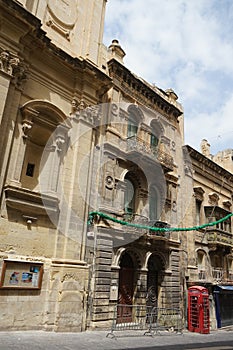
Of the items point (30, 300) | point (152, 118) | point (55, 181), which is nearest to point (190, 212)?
point (152, 118)

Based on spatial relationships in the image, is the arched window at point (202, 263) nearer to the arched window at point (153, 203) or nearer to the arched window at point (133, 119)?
the arched window at point (153, 203)

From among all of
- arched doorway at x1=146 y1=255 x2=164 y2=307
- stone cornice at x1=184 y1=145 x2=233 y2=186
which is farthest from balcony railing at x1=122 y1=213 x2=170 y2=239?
stone cornice at x1=184 y1=145 x2=233 y2=186

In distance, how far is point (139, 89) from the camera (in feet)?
54.0

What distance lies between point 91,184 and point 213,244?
10.5 metres

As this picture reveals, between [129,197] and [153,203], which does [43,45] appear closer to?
[129,197]

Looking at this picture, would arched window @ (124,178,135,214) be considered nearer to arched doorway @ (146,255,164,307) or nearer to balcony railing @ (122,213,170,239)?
balcony railing @ (122,213,170,239)

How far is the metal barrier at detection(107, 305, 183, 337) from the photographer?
1186cm

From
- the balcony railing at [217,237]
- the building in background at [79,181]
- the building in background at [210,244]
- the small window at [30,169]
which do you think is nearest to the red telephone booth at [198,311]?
the building in background at [79,181]

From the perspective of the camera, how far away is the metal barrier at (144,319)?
11.9m

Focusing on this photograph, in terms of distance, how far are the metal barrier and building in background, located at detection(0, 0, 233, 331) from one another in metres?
0.30

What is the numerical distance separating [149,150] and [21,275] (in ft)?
29.7

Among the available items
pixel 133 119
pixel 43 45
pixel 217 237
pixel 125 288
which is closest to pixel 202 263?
pixel 217 237

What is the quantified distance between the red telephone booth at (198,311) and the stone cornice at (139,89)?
10.6 metres

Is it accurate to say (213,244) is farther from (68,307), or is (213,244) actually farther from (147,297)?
(68,307)
